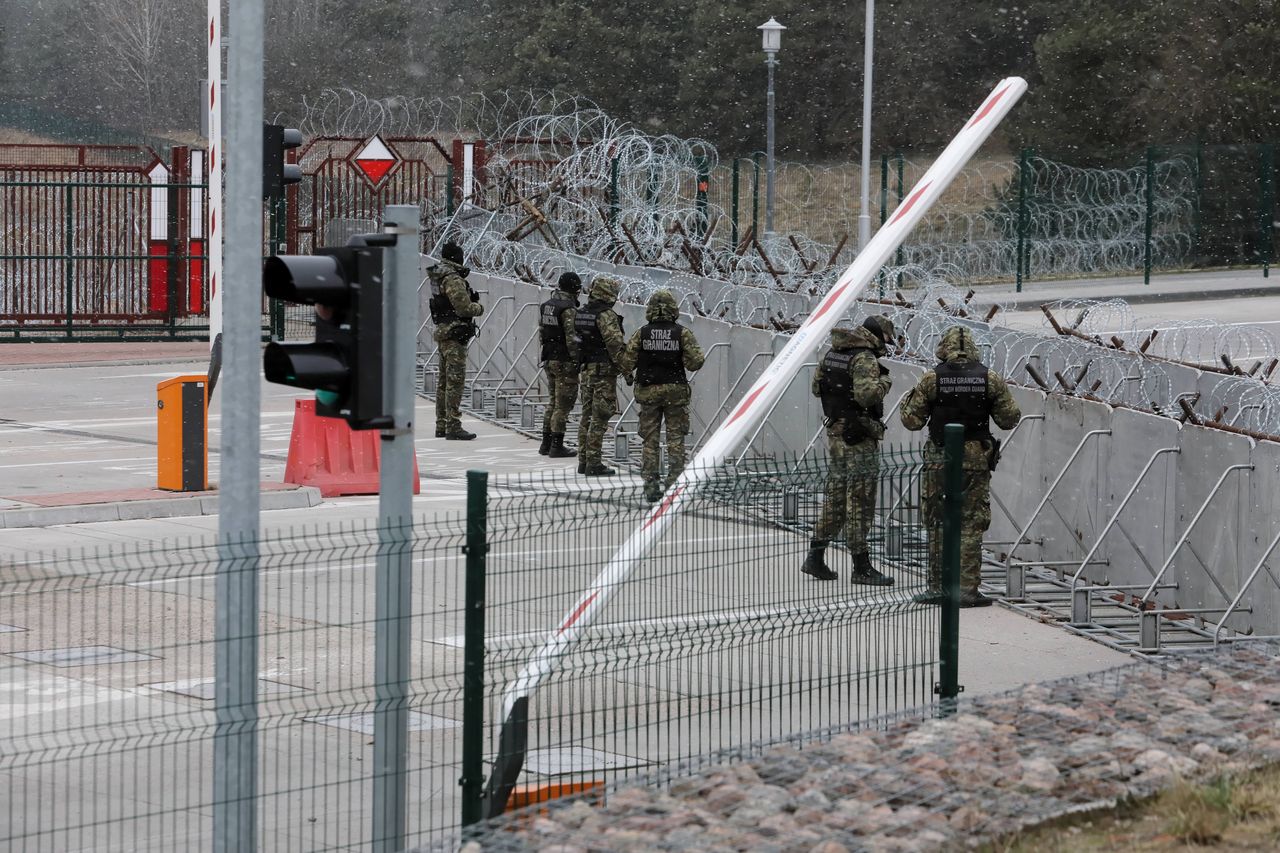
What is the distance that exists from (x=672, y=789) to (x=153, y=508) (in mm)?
8281

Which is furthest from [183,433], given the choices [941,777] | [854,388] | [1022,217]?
[1022,217]

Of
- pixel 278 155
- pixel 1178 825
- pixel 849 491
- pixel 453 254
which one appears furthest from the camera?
pixel 453 254

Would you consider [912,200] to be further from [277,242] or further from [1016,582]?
[277,242]

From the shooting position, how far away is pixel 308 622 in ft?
34.3

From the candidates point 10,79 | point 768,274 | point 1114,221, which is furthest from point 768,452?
point 10,79

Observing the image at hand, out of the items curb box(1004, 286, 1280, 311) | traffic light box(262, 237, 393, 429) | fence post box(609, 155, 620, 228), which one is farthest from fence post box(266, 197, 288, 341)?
traffic light box(262, 237, 393, 429)

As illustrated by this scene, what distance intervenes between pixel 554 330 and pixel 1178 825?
446 inches

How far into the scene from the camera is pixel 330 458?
591 inches

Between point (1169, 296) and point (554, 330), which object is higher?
point (1169, 296)

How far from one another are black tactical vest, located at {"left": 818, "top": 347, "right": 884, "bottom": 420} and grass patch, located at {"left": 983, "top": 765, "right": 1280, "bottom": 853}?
21.0ft

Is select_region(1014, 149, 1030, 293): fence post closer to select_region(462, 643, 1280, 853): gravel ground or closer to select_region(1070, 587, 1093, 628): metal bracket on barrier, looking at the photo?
select_region(1070, 587, 1093, 628): metal bracket on barrier

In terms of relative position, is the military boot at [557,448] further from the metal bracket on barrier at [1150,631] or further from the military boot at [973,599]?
the metal bracket on barrier at [1150,631]

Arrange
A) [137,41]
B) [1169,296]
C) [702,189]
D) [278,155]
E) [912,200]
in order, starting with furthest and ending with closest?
[137,41]
[1169,296]
[702,189]
[278,155]
[912,200]

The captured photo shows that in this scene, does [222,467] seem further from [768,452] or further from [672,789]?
[768,452]
